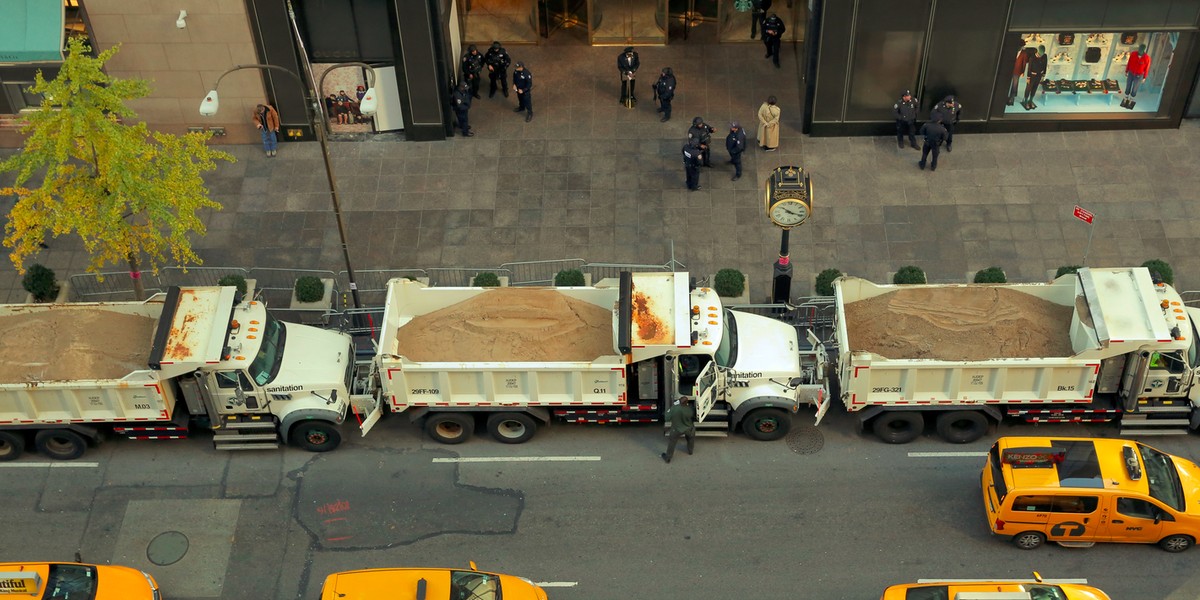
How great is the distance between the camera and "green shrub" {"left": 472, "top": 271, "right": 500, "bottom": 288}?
25.1 metres

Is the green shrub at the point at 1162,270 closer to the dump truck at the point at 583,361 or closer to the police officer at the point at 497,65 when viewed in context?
the dump truck at the point at 583,361

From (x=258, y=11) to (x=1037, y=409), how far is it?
1906 centimetres

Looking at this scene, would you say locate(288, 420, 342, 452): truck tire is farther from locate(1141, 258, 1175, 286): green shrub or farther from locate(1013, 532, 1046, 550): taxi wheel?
locate(1141, 258, 1175, 286): green shrub

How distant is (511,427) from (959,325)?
27.9ft

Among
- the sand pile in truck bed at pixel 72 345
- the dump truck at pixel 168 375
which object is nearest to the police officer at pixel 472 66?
the dump truck at pixel 168 375

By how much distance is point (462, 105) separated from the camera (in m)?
30.0

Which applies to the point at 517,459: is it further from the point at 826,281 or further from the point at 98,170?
the point at 98,170

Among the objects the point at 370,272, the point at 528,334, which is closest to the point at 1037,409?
the point at 528,334

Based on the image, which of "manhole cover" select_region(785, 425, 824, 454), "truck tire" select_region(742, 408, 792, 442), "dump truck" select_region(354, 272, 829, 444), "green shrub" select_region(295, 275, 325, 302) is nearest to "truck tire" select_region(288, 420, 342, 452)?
"dump truck" select_region(354, 272, 829, 444)

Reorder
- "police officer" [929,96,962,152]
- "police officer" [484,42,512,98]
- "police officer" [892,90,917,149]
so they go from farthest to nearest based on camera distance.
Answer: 1. "police officer" [484,42,512,98]
2. "police officer" [892,90,917,149]
3. "police officer" [929,96,962,152]

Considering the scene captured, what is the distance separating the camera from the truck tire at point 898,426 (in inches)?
871

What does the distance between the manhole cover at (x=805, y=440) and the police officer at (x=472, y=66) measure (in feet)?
44.2

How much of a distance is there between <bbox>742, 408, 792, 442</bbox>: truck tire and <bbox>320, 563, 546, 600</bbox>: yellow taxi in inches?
229

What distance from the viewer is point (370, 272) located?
89.1 ft
